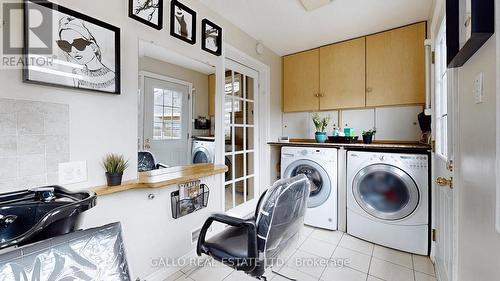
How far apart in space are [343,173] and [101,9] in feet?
8.39

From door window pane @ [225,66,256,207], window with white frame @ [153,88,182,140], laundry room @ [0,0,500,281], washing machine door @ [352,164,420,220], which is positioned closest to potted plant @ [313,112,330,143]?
laundry room @ [0,0,500,281]

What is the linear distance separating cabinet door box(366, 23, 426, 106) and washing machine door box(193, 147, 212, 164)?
2.03m

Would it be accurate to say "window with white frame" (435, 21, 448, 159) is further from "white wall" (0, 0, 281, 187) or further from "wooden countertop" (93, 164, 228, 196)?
"white wall" (0, 0, 281, 187)

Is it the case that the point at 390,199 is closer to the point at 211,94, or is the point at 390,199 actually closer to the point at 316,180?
the point at 316,180

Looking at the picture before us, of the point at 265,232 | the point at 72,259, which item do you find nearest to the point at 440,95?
the point at 265,232

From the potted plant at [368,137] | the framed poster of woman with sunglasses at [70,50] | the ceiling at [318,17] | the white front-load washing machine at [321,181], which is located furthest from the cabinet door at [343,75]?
the framed poster of woman with sunglasses at [70,50]

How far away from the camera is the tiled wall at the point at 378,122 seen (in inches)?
101

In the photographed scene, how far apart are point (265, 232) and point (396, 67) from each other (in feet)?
8.07

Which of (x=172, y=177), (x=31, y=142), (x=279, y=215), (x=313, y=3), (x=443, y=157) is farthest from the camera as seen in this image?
(x=313, y=3)

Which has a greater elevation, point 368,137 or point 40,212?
point 368,137

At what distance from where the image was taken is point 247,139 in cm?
282

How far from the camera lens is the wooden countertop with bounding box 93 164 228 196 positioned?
1297 mm

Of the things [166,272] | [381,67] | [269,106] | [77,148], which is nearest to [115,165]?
[77,148]

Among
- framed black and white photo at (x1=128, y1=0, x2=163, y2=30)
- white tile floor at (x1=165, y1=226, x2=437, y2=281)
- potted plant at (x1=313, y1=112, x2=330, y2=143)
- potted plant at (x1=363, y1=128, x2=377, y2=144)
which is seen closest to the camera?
framed black and white photo at (x1=128, y1=0, x2=163, y2=30)
